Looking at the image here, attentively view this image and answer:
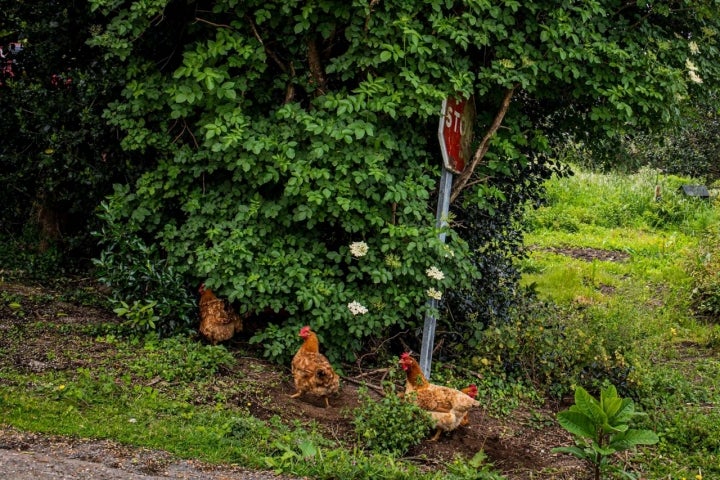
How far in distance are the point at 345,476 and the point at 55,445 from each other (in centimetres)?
165

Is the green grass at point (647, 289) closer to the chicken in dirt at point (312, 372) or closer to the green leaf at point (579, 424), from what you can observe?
the green leaf at point (579, 424)

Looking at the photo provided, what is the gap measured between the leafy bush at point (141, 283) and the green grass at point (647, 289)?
3450 millimetres

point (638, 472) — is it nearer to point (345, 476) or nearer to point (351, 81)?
point (345, 476)

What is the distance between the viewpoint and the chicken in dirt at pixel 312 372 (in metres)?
5.87

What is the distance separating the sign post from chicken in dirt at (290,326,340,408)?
880 mm

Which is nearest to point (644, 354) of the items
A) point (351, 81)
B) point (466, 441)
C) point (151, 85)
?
point (466, 441)

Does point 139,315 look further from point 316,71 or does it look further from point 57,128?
point 316,71

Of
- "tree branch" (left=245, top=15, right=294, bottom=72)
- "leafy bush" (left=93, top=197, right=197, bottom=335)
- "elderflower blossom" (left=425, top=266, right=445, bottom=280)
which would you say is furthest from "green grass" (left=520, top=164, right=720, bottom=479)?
"leafy bush" (left=93, top=197, right=197, bottom=335)

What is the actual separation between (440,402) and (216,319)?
197 centimetres

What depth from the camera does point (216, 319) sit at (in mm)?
6480

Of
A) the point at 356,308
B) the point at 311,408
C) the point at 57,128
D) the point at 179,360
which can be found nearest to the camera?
the point at 311,408

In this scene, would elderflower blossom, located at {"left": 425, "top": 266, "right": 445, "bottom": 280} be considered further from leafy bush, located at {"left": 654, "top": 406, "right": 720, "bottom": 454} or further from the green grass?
leafy bush, located at {"left": 654, "top": 406, "right": 720, "bottom": 454}

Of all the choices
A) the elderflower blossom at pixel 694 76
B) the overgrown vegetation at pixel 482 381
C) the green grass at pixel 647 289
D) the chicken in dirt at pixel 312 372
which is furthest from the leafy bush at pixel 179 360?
the elderflower blossom at pixel 694 76

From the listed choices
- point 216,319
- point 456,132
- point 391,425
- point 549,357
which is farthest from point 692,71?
point 216,319
